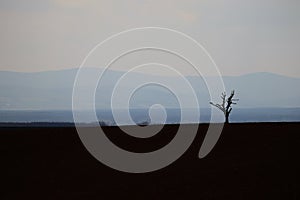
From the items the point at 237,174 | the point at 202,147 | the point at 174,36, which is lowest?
the point at 237,174

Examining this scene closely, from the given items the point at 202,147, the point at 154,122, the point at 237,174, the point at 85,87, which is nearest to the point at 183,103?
the point at 154,122

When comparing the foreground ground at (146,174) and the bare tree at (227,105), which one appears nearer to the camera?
the foreground ground at (146,174)

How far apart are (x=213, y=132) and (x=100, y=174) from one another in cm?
160

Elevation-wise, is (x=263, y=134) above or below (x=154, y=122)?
below

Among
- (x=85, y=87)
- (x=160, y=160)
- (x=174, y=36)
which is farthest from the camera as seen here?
(x=174, y=36)

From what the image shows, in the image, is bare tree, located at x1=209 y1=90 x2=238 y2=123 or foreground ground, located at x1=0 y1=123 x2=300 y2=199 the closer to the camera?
foreground ground, located at x1=0 y1=123 x2=300 y2=199

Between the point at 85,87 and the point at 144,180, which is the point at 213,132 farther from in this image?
the point at 144,180

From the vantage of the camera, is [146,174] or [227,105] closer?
[146,174]

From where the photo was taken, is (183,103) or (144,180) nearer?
(144,180)

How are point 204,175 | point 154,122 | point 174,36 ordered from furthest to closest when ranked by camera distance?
1. point 174,36
2. point 154,122
3. point 204,175

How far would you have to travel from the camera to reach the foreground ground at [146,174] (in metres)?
1.67

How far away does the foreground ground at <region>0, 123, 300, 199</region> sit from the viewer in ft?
5.48

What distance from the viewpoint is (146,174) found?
198cm

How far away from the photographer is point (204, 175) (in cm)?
200
